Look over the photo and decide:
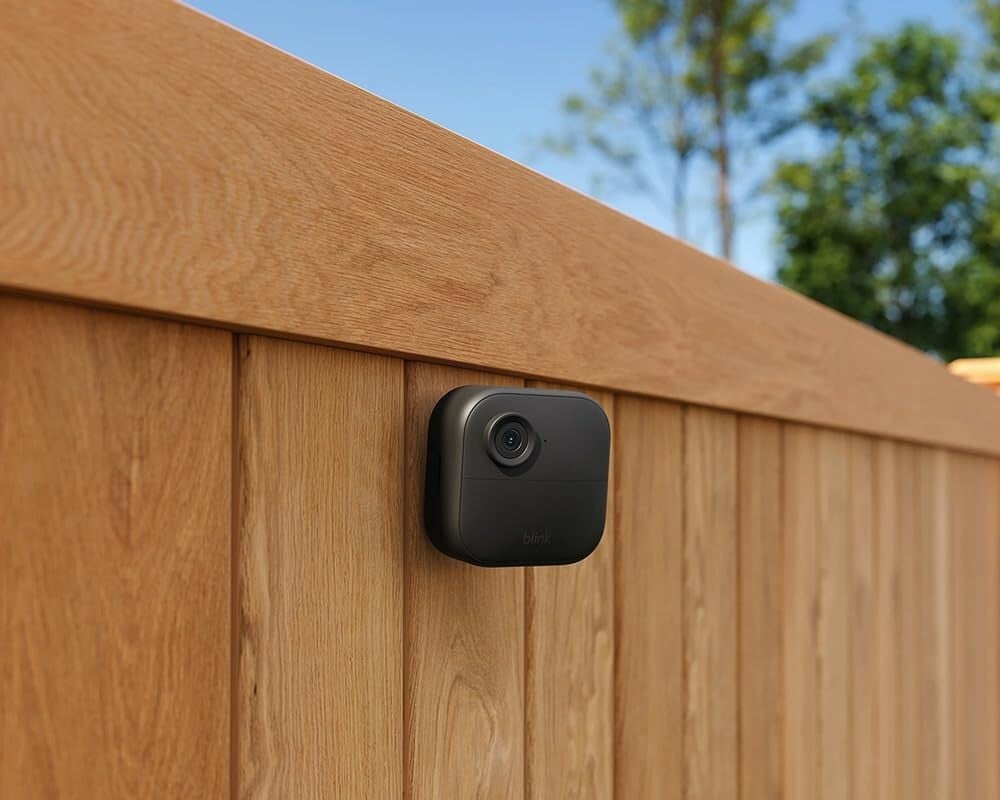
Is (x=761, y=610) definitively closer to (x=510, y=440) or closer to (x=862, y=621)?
(x=862, y=621)

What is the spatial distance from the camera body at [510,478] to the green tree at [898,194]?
13.7 meters

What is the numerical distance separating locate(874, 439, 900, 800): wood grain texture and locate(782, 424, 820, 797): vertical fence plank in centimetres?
21

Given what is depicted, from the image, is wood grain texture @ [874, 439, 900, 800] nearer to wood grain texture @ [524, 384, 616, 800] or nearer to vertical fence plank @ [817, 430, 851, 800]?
vertical fence plank @ [817, 430, 851, 800]

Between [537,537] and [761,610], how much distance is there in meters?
0.46

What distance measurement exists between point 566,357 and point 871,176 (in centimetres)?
1460

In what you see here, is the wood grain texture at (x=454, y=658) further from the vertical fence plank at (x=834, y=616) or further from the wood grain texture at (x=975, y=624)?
the wood grain texture at (x=975, y=624)

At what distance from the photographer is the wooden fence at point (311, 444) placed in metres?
0.38

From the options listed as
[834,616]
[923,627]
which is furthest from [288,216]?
[923,627]

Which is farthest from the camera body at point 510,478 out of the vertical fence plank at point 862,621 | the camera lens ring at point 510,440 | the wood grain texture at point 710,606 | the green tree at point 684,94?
the green tree at point 684,94

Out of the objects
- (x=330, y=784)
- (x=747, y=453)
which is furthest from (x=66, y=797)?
(x=747, y=453)

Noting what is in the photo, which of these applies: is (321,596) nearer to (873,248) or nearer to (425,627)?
(425,627)

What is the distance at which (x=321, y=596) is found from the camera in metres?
0.49

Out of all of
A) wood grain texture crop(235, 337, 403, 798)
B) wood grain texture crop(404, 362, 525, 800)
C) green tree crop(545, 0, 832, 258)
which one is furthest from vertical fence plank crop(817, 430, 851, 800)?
green tree crop(545, 0, 832, 258)

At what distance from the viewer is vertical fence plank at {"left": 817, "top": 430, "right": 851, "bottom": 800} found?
1.05 metres
